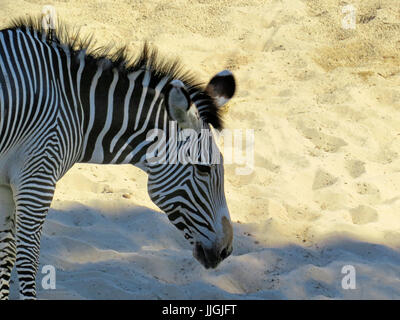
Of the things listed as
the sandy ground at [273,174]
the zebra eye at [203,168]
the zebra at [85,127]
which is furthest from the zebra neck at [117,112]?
the sandy ground at [273,174]

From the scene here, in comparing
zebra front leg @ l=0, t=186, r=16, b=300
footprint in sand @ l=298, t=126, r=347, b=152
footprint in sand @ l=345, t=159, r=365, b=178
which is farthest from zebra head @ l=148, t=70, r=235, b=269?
footprint in sand @ l=298, t=126, r=347, b=152

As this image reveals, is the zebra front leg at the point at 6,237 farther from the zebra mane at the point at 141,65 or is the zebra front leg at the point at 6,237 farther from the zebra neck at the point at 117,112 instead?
the zebra mane at the point at 141,65

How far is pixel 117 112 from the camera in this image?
4.46 metres

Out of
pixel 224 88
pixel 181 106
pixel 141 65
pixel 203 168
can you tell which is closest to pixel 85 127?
pixel 141 65

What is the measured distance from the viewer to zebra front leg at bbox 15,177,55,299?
4.10m

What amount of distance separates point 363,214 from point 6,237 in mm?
3619

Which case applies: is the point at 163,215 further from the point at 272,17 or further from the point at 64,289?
the point at 272,17

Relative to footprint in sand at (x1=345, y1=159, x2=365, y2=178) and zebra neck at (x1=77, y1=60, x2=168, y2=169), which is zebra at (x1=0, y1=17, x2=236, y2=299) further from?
footprint in sand at (x1=345, y1=159, x2=365, y2=178)

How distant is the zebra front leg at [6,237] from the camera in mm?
4422

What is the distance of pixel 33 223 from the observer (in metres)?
4.14

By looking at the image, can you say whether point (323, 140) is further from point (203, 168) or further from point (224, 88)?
point (203, 168)

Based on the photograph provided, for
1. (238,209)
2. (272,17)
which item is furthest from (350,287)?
(272,17)
